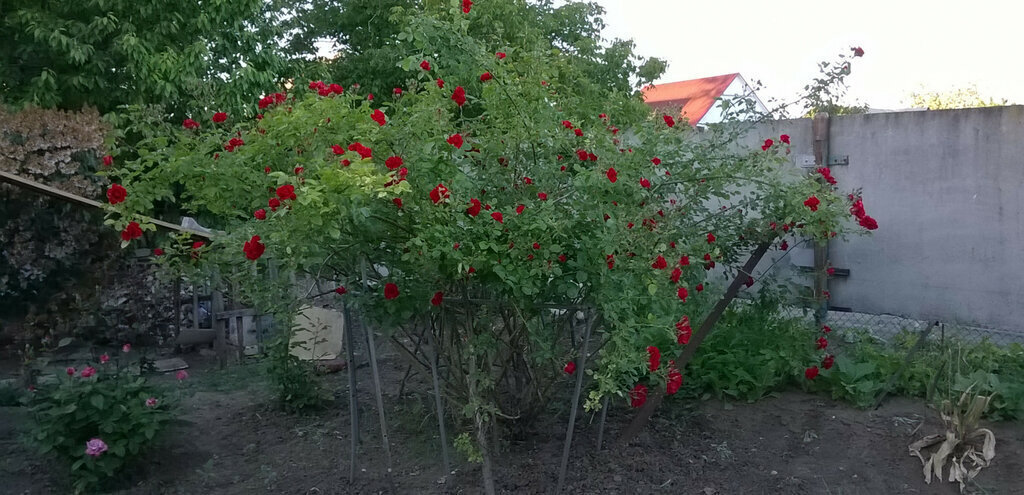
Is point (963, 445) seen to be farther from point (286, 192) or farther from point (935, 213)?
point (286, 192)

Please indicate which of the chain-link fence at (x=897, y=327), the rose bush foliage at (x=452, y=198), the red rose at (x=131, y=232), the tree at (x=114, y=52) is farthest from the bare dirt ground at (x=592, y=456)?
the tree at (x=114, y=52)

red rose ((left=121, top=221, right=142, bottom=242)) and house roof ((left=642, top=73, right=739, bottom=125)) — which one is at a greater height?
house roof ((left=642, top=73, right=739, bottom=125))

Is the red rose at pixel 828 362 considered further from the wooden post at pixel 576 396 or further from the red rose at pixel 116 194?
the red rose at pixel 116 194

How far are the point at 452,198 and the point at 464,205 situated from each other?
49mm

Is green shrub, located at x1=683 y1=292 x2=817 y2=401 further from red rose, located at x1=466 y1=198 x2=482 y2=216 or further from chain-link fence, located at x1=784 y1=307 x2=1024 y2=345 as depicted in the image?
red rose, located at x1=466 y1=198 x2=482 y2=216

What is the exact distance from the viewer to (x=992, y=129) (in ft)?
17.3

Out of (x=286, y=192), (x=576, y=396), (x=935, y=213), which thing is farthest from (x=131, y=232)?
(x=935, y=213)

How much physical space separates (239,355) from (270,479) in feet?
10.5

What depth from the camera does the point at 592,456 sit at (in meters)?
3.96

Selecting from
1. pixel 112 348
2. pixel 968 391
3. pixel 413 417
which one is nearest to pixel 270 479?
pixel 413 417

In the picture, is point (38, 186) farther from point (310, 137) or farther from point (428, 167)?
point (428, 167)

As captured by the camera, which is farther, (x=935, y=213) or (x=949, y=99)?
(x=949, y=99)

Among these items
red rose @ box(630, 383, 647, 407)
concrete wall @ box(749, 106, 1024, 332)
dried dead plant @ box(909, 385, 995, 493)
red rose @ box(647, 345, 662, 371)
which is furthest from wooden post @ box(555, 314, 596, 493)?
concrete wall @ box(749, 106, 1024, 332)

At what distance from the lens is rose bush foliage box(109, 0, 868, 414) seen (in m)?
2.82
